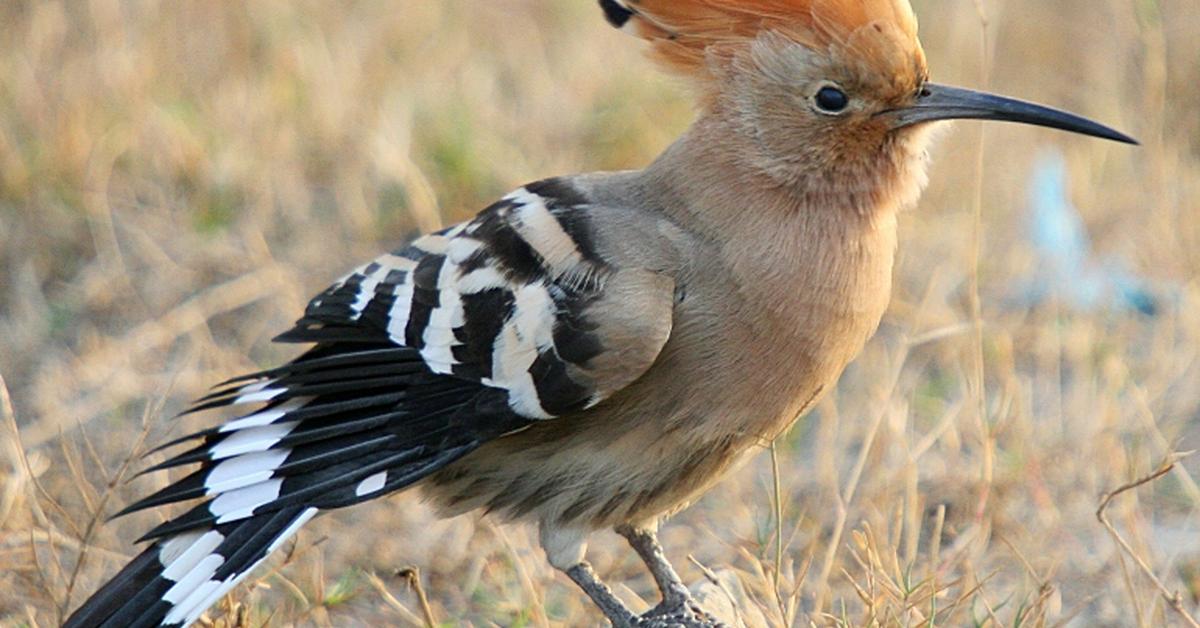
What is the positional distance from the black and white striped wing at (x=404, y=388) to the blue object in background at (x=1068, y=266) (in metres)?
1.54

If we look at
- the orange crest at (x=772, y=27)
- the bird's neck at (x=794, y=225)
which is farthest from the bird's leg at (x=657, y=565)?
the orange crest at (x=772, y=27)

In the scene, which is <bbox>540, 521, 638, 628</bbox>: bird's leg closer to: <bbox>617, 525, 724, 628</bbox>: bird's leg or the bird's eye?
<bbox>617, 525, 724, 628</bbox>: bird's leg

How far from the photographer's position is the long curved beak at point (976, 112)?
2271 millimetres

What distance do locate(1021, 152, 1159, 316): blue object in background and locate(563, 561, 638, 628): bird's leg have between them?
160 cm

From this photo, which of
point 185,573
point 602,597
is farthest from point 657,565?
point 185,573

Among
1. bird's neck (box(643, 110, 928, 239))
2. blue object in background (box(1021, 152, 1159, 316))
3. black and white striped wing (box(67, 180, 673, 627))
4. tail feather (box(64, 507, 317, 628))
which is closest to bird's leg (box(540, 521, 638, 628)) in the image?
black and white striped wing (box(67, 180, 673, 627))

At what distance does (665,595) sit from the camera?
2404mm

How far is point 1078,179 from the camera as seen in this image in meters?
4.04

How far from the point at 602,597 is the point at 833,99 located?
749 mm

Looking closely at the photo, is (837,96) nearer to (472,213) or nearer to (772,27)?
(772,27)

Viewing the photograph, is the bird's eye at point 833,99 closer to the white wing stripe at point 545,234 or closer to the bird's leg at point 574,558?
the white wing stripe at point 545,234

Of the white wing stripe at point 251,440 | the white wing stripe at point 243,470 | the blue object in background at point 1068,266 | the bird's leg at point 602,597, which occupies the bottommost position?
the blue object in background at point 1068,266

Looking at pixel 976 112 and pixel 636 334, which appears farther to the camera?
pixel 976 112

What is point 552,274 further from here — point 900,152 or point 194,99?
point 194,99
